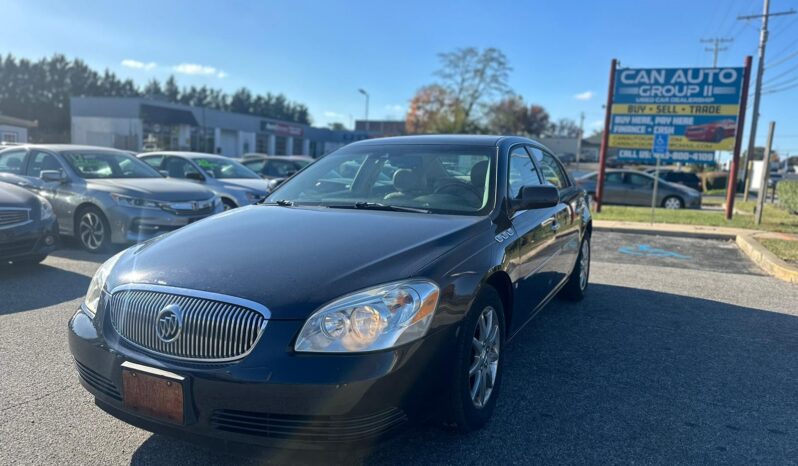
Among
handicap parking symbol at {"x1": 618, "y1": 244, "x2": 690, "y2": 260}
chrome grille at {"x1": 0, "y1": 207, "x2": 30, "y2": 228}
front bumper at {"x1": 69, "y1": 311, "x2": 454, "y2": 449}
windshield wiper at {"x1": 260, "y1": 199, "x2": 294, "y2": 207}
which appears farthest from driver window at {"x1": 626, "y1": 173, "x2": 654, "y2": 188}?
front bumper at {"x1": 69, "y1": 311, "x2": 454, "y2": 449}

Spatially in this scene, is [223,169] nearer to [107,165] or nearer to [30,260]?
[107,165]

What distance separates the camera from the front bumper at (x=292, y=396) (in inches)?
84.5

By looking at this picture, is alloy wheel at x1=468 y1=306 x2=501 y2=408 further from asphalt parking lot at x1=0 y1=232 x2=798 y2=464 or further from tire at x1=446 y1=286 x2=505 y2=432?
asphalt parking lot at x1=0 y1=232 x2=798 y2=464

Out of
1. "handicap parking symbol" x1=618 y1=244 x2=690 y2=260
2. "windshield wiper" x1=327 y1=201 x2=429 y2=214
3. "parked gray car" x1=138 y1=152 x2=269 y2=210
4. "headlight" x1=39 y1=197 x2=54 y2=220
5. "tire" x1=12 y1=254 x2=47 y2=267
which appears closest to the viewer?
"windshield wiper" x1=327 y1=201 x2=429 y2=214

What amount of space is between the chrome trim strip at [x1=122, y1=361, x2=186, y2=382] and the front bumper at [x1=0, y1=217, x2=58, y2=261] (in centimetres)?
486

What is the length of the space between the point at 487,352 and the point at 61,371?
278cm

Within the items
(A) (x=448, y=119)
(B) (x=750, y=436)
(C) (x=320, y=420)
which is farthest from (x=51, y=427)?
(A) (x=448, y=119)

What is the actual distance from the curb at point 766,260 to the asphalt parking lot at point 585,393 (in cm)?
112

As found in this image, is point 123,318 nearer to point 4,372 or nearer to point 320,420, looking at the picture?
point 320,420

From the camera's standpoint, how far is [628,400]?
135 inches

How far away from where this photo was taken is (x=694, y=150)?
1445cm

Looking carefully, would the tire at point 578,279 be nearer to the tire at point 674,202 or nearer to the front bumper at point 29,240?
the front bumper at point 29,240

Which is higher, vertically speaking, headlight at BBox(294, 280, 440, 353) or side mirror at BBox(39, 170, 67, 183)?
side mirror at BBox(39, 170, 67, 183)

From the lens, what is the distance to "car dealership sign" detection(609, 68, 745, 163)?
45.5 feet
